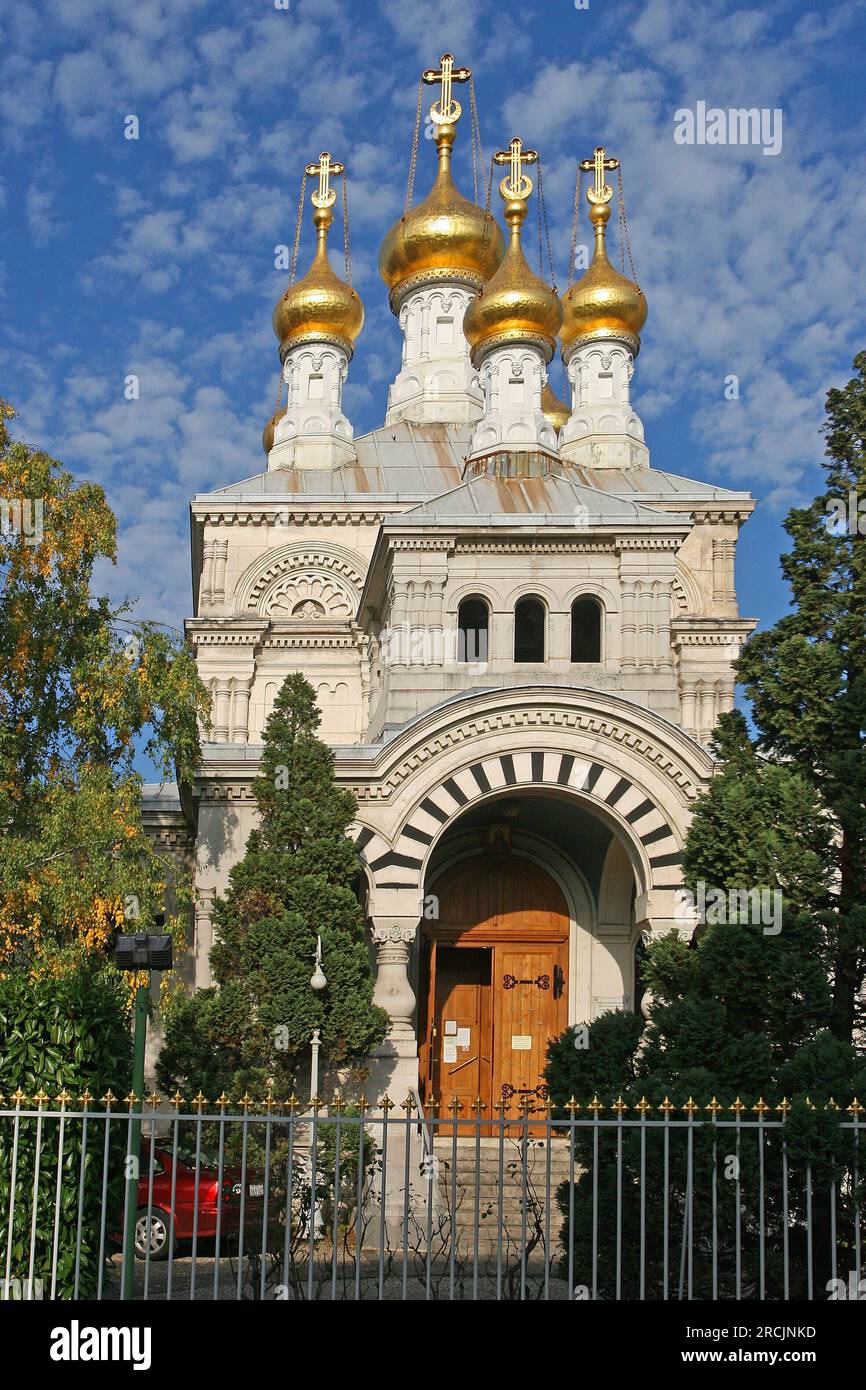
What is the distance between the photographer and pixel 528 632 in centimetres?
2327

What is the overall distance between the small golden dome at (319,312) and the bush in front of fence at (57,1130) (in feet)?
77.9

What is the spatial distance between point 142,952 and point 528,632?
1373 centimetres

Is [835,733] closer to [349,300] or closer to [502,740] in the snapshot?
[502,740]

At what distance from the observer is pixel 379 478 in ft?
100.0

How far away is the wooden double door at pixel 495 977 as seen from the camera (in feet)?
70.8

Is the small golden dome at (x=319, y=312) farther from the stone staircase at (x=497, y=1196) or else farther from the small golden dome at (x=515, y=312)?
the stone staircase at (x=497, y=1196)

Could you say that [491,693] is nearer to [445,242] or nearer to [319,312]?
A: [319,312]

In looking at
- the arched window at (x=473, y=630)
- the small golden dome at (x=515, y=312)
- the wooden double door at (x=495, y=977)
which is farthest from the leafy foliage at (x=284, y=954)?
the small golden dome at (x=515, y=312)

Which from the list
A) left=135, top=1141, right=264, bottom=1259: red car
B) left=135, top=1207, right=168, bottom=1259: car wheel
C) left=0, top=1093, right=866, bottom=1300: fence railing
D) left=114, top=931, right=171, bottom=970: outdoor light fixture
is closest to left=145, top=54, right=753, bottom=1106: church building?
left=135, top=1141, right=264, bottom=1259: red car

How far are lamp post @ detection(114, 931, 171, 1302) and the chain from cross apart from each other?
1949 cm

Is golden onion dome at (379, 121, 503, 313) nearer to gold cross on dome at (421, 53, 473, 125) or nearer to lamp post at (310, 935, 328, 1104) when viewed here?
gold cross on dome at (421, 53, 473, 125)

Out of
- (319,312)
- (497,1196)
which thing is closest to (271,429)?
(319,312)

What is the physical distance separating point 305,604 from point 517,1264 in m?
17.8

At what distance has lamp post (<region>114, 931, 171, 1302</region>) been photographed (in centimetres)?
932
